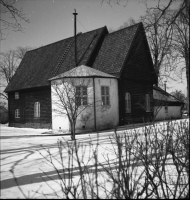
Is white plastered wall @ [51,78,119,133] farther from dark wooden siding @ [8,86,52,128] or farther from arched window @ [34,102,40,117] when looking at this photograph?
arched window @ [34,102,40,117]

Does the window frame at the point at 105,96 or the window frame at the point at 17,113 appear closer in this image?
the window frame at the point at 105,96

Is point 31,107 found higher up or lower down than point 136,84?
lower down

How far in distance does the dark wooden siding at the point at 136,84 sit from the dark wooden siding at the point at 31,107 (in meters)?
6.80

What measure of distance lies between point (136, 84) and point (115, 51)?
3.57 metres

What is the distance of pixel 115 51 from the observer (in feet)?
68.6

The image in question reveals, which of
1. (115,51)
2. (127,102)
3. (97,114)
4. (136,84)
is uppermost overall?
(115,51)

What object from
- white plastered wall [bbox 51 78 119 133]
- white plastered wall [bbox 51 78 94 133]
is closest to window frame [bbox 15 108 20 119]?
white plastered wall [bbox 51 78 119 133]

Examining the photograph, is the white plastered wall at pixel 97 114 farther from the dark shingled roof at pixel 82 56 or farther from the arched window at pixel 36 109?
the arched window at pixel 36 109

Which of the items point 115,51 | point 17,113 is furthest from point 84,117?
point 17,113

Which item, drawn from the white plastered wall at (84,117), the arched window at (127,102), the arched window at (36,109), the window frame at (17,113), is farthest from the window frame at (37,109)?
the arched window at (127,102)

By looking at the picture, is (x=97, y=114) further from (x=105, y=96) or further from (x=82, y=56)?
(x=82, y=56)

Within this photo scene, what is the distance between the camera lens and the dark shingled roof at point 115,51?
19788 mm

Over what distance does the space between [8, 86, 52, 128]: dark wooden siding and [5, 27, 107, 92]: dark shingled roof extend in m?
0.73

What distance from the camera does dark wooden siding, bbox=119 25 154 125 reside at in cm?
1962
